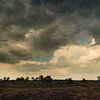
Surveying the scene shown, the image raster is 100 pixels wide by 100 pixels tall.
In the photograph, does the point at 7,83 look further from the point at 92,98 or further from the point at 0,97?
the point at 92,98

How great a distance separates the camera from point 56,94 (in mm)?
70000

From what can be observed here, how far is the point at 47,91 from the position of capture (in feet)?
234

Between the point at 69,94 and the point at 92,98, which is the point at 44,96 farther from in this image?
the point at 92,98

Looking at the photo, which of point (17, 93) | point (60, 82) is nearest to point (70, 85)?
point (60, 82)

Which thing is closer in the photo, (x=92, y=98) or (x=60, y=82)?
(x=92, y=98)

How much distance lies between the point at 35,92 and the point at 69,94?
7.85 meters

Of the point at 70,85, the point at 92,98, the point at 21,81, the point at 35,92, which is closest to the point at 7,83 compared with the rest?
the point at 21,81

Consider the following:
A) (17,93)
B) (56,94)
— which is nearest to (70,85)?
(56,94)

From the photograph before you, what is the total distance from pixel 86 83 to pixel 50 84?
9.63 m

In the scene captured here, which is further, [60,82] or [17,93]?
[60,82]

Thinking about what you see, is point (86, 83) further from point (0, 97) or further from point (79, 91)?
point (0, 97)

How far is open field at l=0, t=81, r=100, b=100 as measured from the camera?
226 feet

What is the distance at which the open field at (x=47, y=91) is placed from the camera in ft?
226

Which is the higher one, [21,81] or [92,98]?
[21,81]
